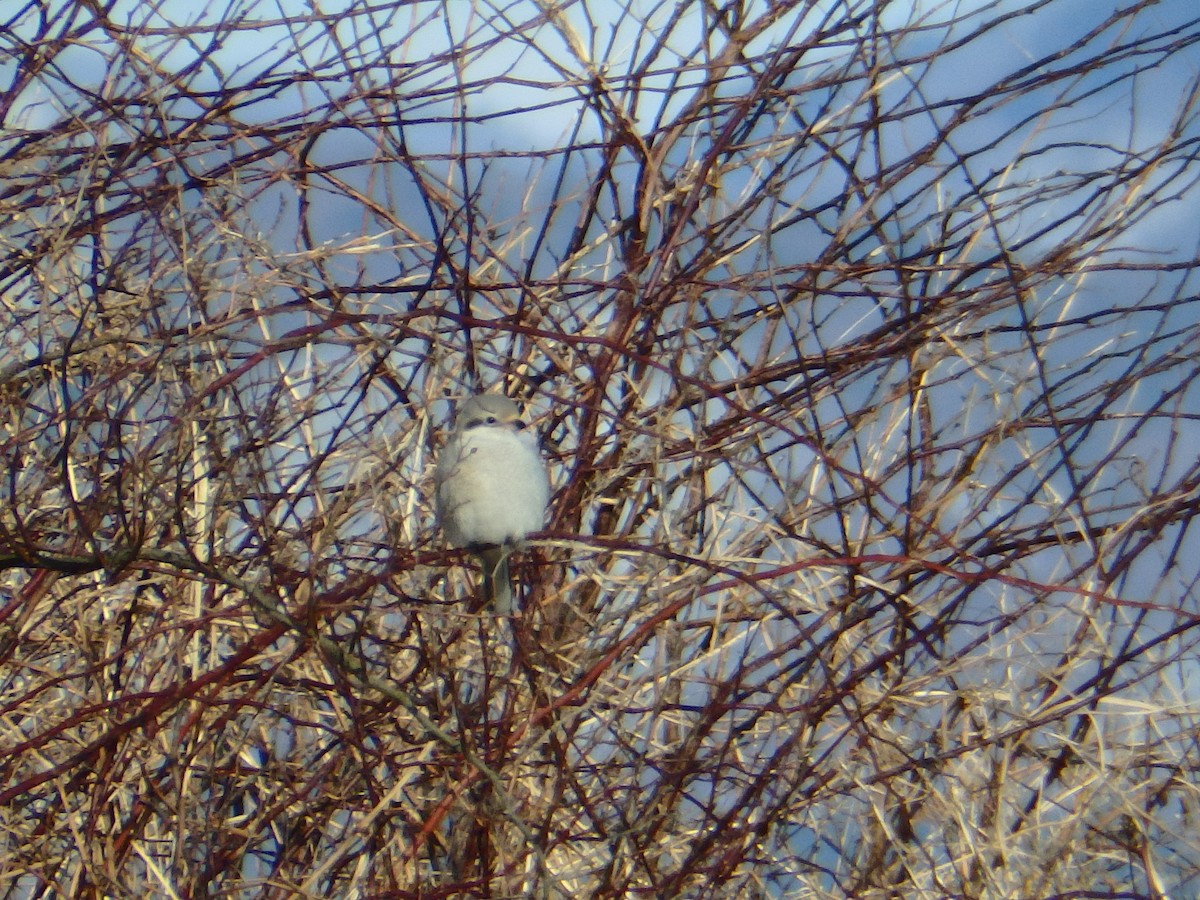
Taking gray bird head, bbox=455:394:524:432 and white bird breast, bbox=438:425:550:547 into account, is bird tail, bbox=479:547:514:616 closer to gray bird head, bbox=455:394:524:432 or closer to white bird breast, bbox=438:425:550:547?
white bird breast, bbox=438:425:550:547

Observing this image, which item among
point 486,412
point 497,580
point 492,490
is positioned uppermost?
point 486,412

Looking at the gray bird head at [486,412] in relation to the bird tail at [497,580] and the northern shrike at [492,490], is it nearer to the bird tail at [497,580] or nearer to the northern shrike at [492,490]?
the northern shrike at [492,490]

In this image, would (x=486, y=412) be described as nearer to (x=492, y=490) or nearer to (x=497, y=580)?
(x=492, y=490)

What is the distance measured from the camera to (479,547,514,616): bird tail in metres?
3.29

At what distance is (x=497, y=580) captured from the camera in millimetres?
3336

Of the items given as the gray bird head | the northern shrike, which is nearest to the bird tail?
the northern shrike

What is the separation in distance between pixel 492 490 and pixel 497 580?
23 cm

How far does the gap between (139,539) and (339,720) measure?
2.33ft

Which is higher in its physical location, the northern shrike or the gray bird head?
the gray bird head

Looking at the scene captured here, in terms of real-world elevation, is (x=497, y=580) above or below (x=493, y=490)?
below

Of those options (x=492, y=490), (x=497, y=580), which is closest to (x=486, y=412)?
(x=492, y=490)

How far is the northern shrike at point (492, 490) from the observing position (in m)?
3.33

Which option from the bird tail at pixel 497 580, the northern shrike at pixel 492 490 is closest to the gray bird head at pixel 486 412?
the northern shrike at pixel 492 490

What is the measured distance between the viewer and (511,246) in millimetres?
3660
